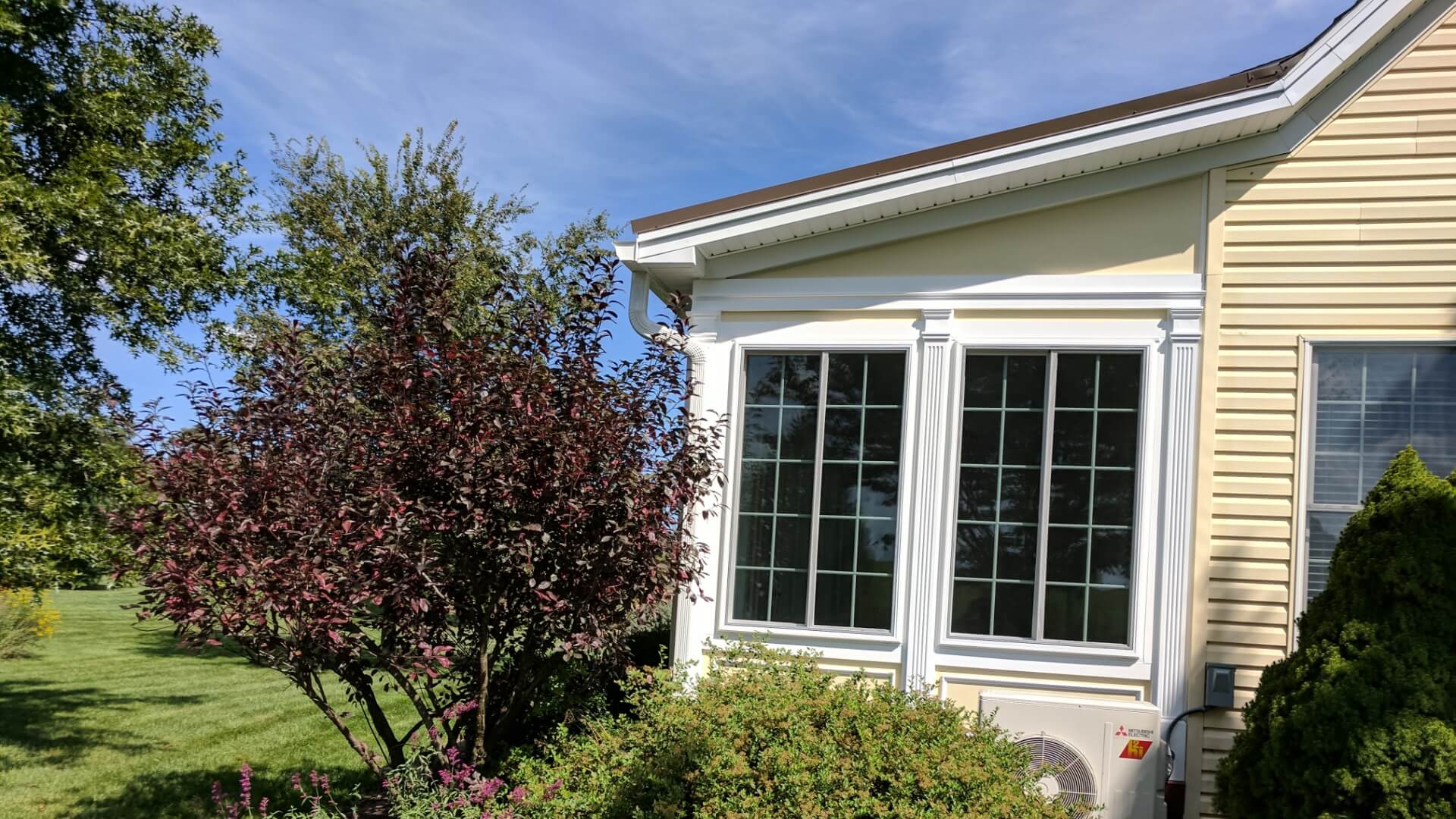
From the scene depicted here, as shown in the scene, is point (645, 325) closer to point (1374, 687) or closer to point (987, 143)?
point (987, 143)

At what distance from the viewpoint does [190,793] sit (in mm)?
7957

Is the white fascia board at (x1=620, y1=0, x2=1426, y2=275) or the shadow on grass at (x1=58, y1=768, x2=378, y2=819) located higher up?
the white fascia board at (x1=620, y1=0, x2=1426, y2=275)

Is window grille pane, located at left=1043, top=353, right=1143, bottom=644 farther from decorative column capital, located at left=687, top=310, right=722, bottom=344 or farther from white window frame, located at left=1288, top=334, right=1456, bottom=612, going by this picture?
decorative column capital, located at left=687, top=310, right=722, bottom=344

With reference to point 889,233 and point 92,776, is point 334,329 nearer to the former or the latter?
point 92,776

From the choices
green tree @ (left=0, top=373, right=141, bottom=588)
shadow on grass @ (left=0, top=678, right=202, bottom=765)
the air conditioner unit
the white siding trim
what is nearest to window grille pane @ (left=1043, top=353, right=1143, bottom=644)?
the white siding trim

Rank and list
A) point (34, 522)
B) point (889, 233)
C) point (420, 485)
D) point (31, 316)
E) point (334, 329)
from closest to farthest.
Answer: point (420, 485) < point (889, 233) < point (34, 522) < point (31, 316) < point (334, 329)

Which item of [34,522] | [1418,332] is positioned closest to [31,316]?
[34,522]

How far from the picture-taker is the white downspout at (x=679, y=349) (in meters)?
5.96

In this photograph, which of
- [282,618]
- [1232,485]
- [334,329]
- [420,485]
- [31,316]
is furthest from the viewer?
[334,329]

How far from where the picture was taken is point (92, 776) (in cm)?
852

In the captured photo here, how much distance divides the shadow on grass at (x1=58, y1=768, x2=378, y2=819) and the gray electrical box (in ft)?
17.3

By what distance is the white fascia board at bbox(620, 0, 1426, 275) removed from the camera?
215 inches

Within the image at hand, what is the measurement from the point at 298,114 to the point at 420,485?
11.9 meters

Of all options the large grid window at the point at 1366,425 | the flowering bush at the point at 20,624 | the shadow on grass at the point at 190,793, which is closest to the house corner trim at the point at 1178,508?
the large grid window at the point at 1366,425
